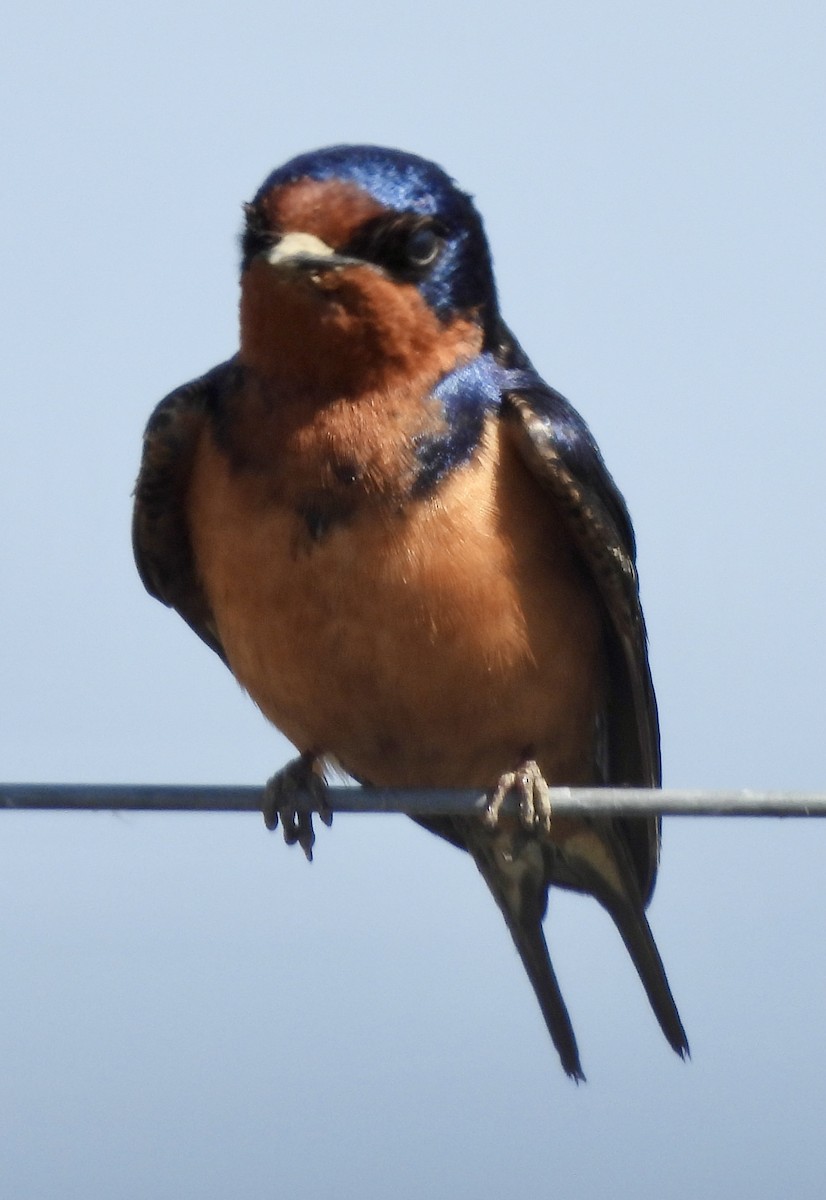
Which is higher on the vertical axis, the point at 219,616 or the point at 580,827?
the point at 219,616

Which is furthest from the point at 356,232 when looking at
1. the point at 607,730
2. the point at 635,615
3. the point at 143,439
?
the point at 607,730

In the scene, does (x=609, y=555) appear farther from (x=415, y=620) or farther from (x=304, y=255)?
(x=304, y=255)

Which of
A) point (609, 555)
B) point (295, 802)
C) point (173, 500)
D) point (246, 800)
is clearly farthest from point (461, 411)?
point (246, 800)

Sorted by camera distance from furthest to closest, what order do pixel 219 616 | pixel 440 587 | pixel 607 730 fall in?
1. pixel 607 730
2. pixel 219 616
3. pixel 440 587

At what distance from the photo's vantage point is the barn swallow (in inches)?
149

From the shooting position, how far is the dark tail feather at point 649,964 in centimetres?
423

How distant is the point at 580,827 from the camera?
4508 mm

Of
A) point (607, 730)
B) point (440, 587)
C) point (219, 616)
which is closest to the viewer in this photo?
point (440, 587)

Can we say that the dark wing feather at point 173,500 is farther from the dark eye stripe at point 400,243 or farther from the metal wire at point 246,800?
the metal wire at point 246,800

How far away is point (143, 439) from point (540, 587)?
0.86m

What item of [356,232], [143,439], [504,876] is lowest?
[504,876]

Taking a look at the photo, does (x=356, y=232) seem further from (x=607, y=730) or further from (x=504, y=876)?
(x=504, y=876)

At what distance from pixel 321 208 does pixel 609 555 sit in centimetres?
88

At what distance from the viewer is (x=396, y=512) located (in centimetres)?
→ 379
